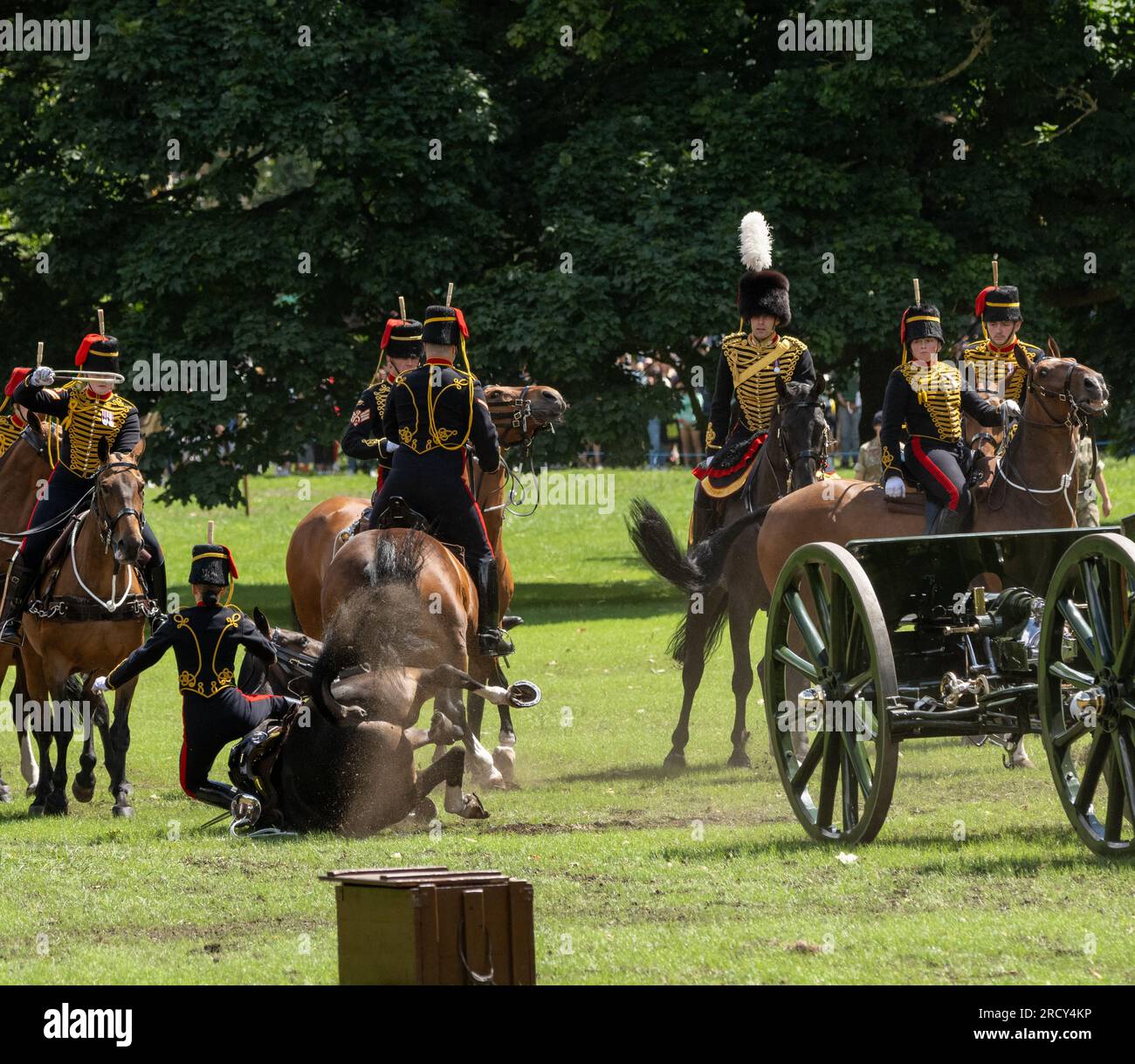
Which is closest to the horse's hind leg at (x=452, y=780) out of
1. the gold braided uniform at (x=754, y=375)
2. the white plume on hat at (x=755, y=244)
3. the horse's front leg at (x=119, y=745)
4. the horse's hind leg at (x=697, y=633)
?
the horse's front leg at (x=119, y=745)

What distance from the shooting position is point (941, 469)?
1323 centimetres

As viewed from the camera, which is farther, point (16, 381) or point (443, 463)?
point (16, 381)

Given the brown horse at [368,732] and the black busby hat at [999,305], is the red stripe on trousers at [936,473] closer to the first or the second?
the black busby hat at [999,305]

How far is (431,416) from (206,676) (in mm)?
1939

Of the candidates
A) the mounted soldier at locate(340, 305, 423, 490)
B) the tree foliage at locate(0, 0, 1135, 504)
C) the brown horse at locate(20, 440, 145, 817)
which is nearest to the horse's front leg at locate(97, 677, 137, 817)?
the brown horse at locate(20, 440, 145, 817)

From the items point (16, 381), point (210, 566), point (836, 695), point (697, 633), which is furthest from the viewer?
point (697, 633)

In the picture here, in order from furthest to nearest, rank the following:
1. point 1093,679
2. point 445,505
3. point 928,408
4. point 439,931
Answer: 1. point 928,408
2. point 445,505
3. point 1093,679
4. point 439,931

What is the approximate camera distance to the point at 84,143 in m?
24.7

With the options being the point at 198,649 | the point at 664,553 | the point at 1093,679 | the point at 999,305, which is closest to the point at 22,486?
the point at 198,649

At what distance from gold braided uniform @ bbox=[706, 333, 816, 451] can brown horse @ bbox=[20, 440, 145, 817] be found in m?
4.22

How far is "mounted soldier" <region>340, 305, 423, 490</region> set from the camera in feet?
43.3

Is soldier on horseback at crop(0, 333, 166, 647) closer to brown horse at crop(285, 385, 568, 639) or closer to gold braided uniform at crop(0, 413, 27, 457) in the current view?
brown horse at crop(285, 385, 568, 639)

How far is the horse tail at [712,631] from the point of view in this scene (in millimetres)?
14500

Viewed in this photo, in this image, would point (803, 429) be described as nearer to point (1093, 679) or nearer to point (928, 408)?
point (928, 408)
